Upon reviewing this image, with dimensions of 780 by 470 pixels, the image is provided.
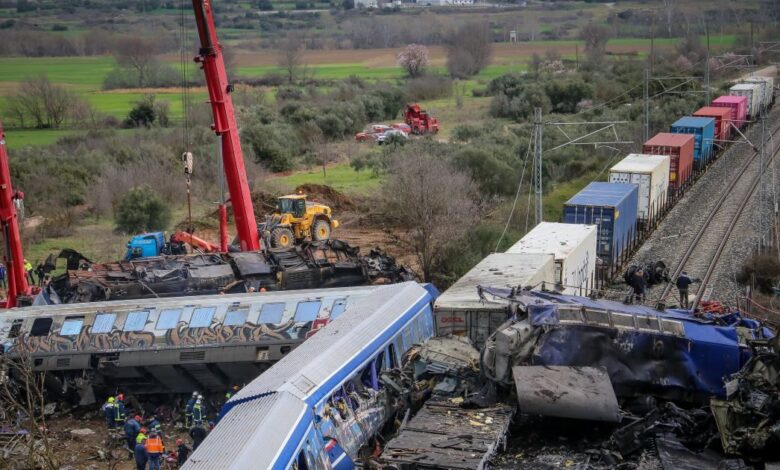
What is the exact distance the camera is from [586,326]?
627 inches

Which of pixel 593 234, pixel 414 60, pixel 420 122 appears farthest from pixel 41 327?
pixel 414 60

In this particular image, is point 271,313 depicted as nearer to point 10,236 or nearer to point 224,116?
point 224,116

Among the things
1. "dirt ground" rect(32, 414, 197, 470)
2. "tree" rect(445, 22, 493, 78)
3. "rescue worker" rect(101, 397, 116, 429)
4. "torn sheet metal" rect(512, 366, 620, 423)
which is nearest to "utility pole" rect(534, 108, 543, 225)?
"torn sheet metal" rect(512, 366, 620, 423)

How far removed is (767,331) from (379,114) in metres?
61.1

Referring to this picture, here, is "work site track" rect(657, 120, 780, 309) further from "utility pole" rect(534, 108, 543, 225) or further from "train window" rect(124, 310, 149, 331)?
"train window" rect(124, 310, 149, 331)

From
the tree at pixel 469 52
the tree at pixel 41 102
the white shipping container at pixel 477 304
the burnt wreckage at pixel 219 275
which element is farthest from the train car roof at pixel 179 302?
the tree at pixel 469 52

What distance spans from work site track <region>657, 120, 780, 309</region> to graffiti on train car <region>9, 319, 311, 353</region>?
10033 millimetres

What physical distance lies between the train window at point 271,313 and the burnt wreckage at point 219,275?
3910 mm

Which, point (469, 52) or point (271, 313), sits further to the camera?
point (469, 52)

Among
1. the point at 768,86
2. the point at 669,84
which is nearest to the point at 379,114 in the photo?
the point at 669,84

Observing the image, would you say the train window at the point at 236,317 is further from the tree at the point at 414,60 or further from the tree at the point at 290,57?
the tree at the point at 414,60

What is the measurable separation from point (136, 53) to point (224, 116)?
47.9m

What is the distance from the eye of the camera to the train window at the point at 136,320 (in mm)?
20625

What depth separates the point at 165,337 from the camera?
66.7ft
